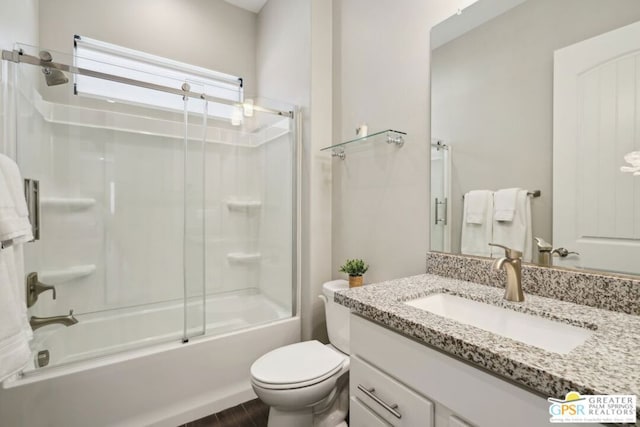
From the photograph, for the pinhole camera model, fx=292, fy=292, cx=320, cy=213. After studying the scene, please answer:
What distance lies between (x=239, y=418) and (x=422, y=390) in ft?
4.42

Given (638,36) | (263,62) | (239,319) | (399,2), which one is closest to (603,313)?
(638,36)

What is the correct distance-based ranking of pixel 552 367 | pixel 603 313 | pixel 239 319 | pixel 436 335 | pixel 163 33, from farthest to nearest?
pixel 163 33, pixel 239 319, pixel 603 313, pixel 436 335, pixel 552 367

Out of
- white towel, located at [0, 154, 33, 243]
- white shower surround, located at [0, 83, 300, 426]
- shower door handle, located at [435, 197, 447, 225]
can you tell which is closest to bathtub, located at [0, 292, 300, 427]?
white shower surround, located at [0, 83, 300, 426]

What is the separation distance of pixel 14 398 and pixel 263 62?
280 centimetres

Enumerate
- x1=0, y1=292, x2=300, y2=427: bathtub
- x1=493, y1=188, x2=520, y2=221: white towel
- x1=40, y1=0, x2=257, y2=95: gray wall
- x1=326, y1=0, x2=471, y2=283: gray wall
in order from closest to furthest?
x1=493, y1=188, x2=520, y2=221: white towel → x1=0, y1=292, x2=300, y2=427: bathtub → x1=326, y1=0, x2=471, y2=283: gray wall → x1=40, y1=0, x2=257, y2=95: gray wall

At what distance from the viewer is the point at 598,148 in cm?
93

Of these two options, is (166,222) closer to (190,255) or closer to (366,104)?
(190,255)

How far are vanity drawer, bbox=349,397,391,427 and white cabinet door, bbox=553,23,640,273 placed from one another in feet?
2.68

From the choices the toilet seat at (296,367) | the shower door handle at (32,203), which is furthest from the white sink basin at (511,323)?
the shower door handle at (32,203)

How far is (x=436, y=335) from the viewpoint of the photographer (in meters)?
0.72

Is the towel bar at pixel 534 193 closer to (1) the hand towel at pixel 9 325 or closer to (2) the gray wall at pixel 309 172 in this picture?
(2) the gray wall at pixel 309 172

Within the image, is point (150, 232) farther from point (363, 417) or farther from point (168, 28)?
point (363, 417)

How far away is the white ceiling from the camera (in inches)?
106

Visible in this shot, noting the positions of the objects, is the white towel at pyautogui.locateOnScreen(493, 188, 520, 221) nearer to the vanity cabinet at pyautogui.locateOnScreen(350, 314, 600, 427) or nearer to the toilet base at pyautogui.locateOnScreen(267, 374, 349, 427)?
the vanity cabinet at pyautogui.locateOnScreen(350, 314, 600, 427)
